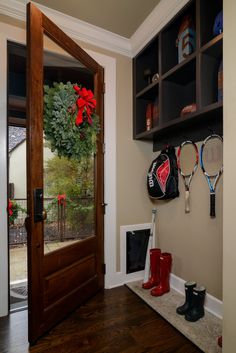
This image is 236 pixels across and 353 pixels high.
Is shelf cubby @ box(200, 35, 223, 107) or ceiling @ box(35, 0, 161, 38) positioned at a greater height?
ceiling @ box(35, 0, 161, 38)

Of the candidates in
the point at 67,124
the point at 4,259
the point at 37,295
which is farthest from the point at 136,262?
the point at 67,124

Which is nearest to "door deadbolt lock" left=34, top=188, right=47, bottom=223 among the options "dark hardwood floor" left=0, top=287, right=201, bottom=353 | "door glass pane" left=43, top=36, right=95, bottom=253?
"door glass pane" left=43, top=36, right=95, bottom=253

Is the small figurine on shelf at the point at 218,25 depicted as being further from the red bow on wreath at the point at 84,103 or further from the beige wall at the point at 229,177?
the red bow on wreath at the point at 84,103

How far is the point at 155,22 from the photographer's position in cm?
193

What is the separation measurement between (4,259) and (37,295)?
0.48 meters

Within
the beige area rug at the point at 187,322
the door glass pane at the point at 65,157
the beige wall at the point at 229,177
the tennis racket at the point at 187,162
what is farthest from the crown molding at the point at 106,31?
the beige area rug at the point at 187,322

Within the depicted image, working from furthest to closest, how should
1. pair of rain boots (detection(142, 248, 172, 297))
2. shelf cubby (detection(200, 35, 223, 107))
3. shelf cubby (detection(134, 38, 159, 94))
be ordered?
shelf cubby (detection(134, 38, 159, 94)), pair of rain boots (detection(142, 248, 172, 297)), shelf cubby (detection(200, 35, 223, 107))

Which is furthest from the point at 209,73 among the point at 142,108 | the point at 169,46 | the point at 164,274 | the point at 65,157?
the point at 164,274

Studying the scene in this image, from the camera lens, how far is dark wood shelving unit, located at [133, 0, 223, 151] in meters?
1.54

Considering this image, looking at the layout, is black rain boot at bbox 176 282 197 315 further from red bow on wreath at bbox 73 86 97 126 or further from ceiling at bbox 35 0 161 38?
ceiling at bbox 35 0 161 38

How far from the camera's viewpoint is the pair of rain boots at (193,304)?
1643mm

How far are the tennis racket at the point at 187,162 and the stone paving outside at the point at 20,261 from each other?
114cm

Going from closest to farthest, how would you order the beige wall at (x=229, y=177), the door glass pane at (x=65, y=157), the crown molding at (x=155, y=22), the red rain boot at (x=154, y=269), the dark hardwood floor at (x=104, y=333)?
the beige wall at (x=229, y=177) < the dark hardwood floor at (x=104, y=333) < the door glass pane at (x=65, y=157) < the crown molding at (x=155, y=22) < the red rain boot at (x=154, y=269)

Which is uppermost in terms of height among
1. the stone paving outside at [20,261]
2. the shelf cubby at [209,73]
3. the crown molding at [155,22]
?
the crown molding at [155,22]
